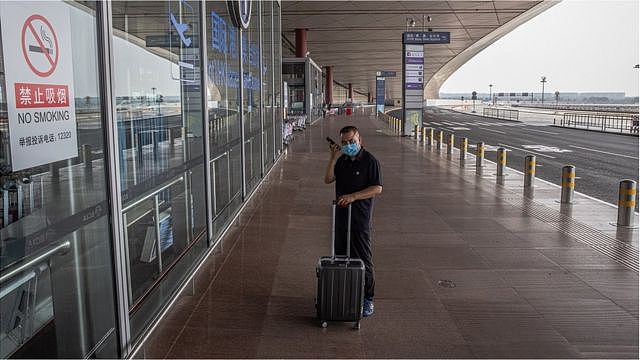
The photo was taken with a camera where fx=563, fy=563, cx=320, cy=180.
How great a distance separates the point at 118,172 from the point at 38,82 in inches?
38.1

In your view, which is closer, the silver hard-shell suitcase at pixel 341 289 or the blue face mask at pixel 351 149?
the silver hard-shell suitcase at pixel 341 289

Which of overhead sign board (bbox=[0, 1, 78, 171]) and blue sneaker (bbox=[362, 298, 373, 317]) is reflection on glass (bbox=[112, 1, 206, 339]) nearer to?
overhead sign board (bbox=[0, 1, 78, 171])

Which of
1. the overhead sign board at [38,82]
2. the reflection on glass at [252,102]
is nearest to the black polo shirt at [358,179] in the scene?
the overhead sign board at [38,82]

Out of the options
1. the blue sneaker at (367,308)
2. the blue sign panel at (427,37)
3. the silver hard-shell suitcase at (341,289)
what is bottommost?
the blue sneaker at (367,308)

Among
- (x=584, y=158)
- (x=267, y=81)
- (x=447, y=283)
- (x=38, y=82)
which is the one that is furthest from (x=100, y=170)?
(x=584, y=158)

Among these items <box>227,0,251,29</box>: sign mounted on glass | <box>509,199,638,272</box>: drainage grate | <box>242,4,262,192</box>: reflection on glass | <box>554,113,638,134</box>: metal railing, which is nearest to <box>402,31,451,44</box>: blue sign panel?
<box>554,113,638,134</box>: metal railing

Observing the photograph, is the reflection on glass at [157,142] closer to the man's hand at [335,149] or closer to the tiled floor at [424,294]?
the tiled floor at [424,294]

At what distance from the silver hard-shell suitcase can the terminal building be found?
0.46 metres

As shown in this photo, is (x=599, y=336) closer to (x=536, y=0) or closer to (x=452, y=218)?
(x=452, y=218)

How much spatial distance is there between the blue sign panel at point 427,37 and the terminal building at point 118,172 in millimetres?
18499

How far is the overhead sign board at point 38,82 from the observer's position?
2521 millimetres

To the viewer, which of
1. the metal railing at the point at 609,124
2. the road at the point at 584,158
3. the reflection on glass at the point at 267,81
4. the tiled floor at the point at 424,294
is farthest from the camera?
the metal railing at the point at 609,124

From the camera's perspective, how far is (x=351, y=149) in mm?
4680

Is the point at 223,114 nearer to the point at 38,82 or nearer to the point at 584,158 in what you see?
the point at 38,82
